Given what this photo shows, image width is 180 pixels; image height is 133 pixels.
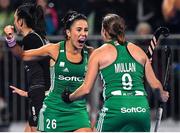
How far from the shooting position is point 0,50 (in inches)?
553

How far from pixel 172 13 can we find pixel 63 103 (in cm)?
548

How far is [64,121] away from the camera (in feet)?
29.7

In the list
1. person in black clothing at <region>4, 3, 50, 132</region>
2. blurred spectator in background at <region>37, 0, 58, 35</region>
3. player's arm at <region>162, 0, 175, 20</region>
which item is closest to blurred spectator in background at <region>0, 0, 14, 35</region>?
blurred spectator in background at <region>37, 0, 58, 35</region>

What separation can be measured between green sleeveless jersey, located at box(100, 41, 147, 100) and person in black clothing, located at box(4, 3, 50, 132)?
5.89 feet

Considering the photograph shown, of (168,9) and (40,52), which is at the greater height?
(168,9)

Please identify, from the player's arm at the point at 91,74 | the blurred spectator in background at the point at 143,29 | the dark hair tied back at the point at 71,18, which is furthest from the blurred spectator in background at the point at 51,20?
the player's arm at the point at 91,74

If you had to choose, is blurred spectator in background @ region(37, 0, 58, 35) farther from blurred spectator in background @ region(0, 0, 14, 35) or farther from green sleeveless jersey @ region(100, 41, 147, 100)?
green sleeveless jersey @ region(100, 41, 147, 100)

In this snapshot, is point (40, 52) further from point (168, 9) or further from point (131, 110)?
point (168, 9)

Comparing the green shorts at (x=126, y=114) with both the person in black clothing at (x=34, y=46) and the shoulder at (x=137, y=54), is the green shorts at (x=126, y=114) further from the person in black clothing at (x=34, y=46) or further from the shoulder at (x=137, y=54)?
the person in black clothing at (x=34, y=46)

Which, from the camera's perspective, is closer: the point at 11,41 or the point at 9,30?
the point at 9,30

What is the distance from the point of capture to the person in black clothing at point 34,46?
31.6 feet

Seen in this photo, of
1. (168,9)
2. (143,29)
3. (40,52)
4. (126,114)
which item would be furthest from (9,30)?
(168,9)

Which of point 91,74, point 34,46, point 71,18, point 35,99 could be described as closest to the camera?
point 91,74

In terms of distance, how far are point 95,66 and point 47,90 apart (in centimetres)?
201
